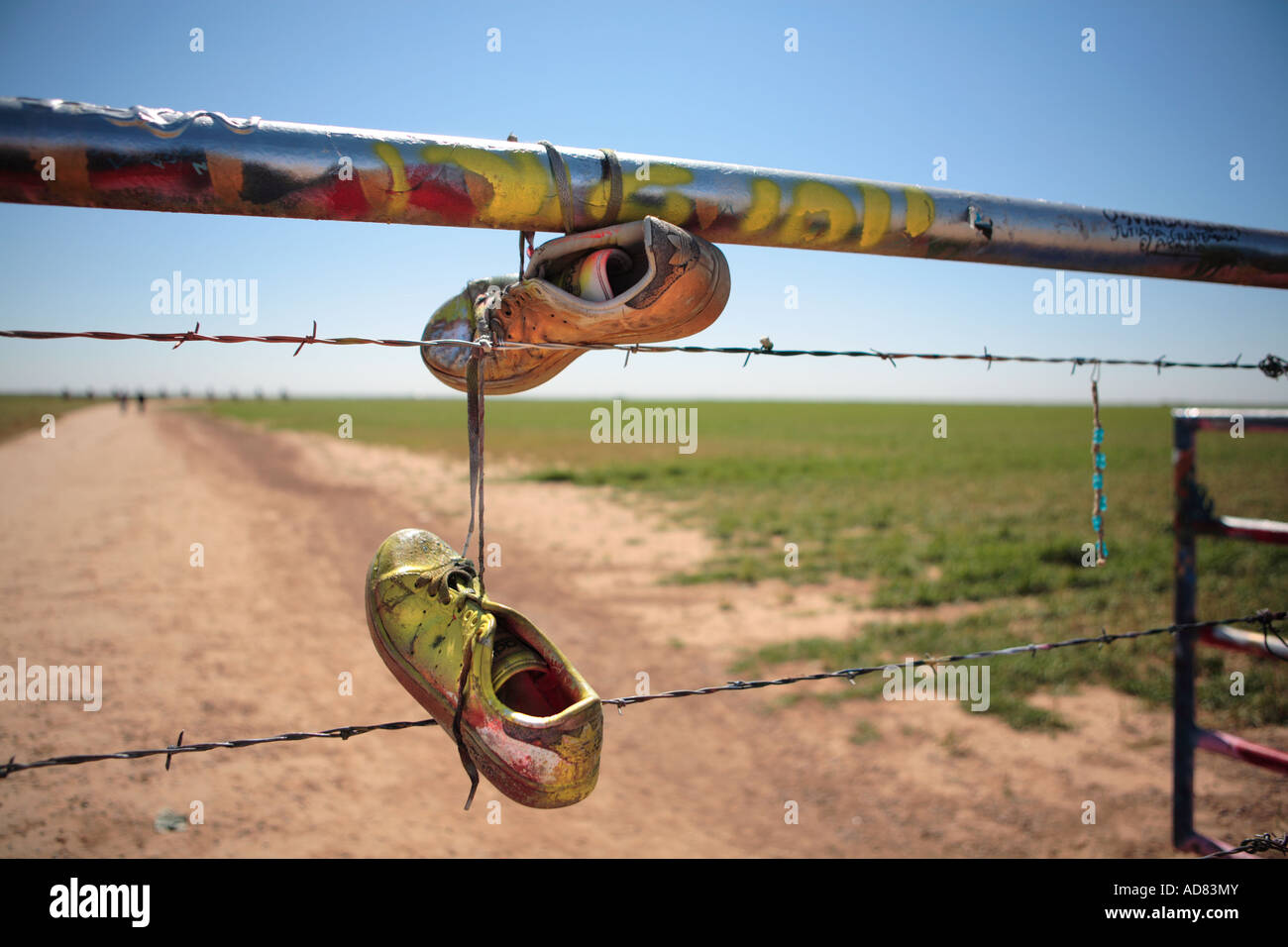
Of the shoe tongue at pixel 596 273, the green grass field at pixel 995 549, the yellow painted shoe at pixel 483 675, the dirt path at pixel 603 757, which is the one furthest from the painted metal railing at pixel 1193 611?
the yellow painted shoe at pixel 483 675

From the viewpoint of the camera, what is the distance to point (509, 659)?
4.63ft

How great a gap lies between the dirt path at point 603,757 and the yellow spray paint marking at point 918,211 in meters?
3.05

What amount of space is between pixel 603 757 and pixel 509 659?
11.2 ft

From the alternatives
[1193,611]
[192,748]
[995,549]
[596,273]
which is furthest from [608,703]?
[995,549]

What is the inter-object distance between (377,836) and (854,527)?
1016 centimetres

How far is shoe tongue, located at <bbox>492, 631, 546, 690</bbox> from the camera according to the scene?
1.38 m

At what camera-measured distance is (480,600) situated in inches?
54.1

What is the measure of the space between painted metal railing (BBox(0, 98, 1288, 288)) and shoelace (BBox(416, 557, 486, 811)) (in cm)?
66

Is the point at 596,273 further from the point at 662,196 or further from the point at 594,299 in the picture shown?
the point at 662,196

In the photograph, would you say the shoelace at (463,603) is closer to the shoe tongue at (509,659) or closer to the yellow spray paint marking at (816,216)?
the shoe tongue at (509,659)

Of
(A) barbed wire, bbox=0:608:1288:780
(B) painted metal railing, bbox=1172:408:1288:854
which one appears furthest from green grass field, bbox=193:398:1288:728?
(A) barbed wire, bbox=0:608:1288:780

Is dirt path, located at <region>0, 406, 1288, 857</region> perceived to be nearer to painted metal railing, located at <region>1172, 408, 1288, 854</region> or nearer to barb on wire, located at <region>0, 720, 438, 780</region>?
painted metal railing, located at <region>1172, 408, 1288, 854</region>
